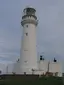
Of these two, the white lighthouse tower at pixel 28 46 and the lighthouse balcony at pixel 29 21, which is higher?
the lighthouse balcony at pixel 29 21

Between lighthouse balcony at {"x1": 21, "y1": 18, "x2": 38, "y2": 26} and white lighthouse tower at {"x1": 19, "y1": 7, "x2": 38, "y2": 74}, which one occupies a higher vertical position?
lighthouse balcony at {"x1": 21, "y1": 18, "x2": 38, "y2": 26}

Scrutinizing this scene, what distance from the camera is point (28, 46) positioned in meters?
38.8

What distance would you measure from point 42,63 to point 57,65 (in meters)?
2.79

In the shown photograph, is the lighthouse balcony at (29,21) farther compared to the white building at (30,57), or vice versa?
the lighthouse balcony at (29,21)

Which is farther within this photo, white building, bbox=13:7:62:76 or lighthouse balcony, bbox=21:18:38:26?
lighthouse balcony, bbox=21:18:38:26

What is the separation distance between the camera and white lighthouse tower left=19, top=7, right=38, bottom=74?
38469 millimetres

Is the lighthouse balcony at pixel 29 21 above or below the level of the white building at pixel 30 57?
above

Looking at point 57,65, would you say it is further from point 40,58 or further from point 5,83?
point 5,83

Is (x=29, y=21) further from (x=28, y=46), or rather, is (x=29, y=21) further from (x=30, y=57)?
(x=30, y=57)

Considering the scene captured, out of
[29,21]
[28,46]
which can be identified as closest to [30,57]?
[28,46]

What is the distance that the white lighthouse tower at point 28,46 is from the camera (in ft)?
126

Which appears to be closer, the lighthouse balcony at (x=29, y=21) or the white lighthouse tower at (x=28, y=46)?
the white lighthouse tower at (x=28, y=46)

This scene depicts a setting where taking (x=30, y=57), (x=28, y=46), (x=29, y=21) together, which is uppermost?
(x=29, y=21)

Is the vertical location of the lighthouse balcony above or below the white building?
above
